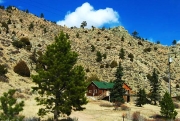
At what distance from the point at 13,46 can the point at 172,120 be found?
49547 mm

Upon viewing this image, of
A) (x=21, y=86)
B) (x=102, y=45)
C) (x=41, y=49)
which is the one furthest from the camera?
(x=102, y=45)

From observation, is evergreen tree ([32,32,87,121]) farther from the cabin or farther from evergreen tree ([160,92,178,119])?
the cabin

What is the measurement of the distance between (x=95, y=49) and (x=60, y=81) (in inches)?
2770

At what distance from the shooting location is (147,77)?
82.8 meters

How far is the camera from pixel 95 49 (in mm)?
95875

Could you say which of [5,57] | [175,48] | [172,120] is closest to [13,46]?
[5,57]

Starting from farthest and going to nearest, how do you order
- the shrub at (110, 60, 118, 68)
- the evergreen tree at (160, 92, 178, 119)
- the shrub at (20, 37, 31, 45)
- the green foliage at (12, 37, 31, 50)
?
the shrub at (110, 60, 118, 68)
the shrub at (20, 37, 31, 45)
the green foliage at (12, 37, 31, 50)
the evergreen tree at (160, 92, 178, 119)

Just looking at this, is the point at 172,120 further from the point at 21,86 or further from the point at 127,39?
the point at 127,39

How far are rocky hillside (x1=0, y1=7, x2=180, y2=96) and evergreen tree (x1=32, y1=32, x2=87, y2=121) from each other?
2762 centimetres

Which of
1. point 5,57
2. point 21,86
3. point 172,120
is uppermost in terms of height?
point 5,57

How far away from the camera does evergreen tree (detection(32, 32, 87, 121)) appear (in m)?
26.1

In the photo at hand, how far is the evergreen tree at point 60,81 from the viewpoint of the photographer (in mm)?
26125

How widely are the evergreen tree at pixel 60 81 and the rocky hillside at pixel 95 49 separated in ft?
90.6

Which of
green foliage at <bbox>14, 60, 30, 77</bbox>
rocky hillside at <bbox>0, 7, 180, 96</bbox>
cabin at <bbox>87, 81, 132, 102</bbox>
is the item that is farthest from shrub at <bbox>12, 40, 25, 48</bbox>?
cabin at <bbox>87, 81, 132, 102</bbox>
